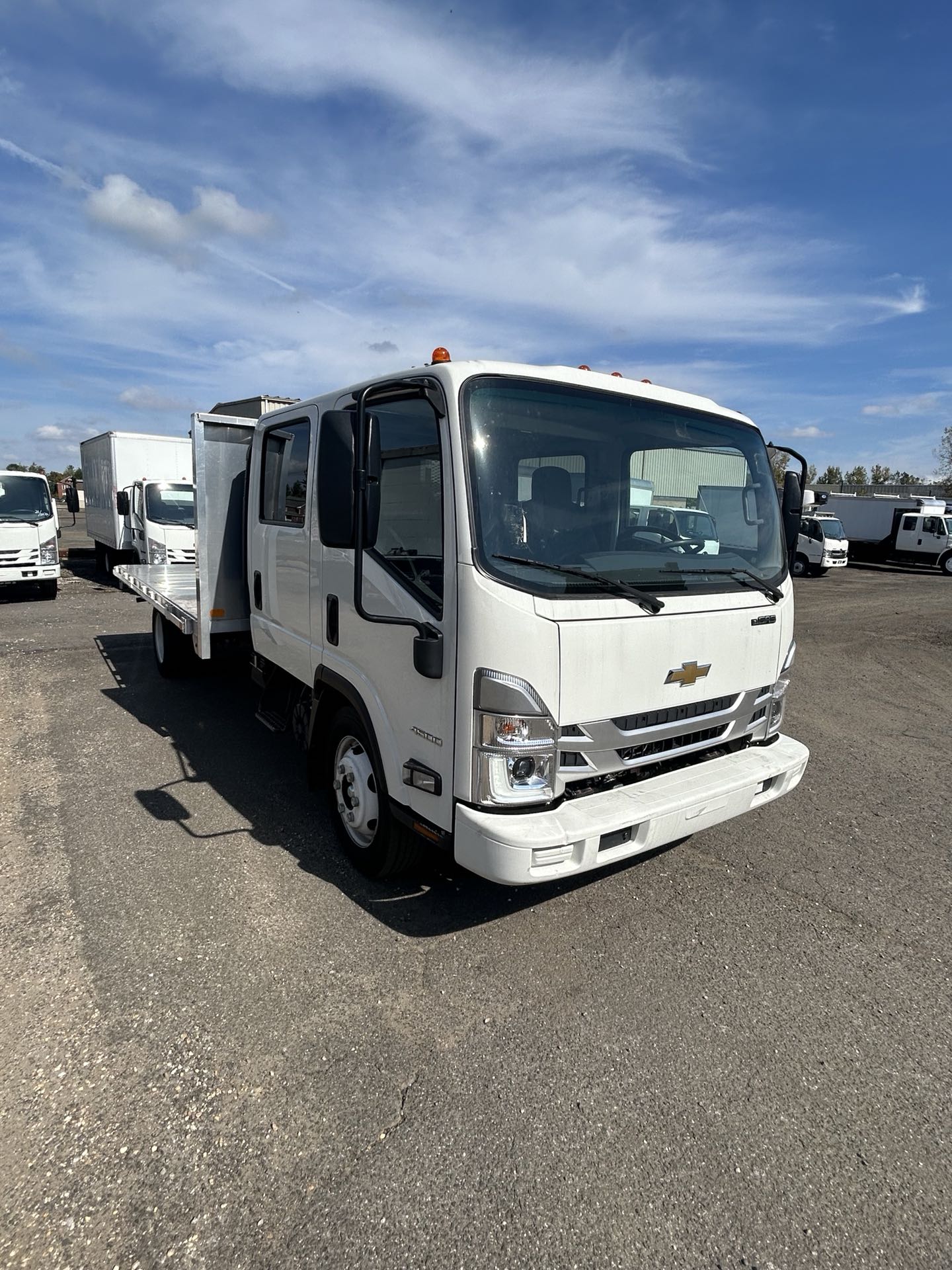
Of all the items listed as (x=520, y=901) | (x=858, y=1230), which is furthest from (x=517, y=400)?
(x=858, y=1230)

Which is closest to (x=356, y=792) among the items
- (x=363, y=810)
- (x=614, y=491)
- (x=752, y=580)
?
(x=363, y=810)

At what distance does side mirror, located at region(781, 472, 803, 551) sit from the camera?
4.06m

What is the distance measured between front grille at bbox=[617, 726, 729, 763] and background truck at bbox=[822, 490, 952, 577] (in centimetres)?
2707

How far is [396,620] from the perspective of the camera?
3.12m

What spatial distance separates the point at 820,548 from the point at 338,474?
2487 cm

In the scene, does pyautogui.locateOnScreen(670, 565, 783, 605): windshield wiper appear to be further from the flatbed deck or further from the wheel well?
the flatbed deck

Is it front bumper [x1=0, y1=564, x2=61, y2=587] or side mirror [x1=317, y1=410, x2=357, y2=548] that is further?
front bumper [x1=0, y1=564, x2=61, y2=587]

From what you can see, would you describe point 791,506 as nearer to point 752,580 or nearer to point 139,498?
point 752,580

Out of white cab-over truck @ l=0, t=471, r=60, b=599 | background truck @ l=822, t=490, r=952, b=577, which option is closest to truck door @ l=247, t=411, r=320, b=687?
white cab-over truck @ l=0, t=471, r=60, b=599

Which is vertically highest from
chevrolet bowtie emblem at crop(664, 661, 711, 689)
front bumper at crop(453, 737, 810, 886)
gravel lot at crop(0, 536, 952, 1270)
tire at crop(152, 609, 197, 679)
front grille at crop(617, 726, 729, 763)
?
chevrolet bowtie emblem at crop(664, 661, 711, 689)

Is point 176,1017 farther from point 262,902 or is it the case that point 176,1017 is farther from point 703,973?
point 703,973

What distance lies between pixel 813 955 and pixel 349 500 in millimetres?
2801

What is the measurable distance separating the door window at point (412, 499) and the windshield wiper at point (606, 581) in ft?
1.02

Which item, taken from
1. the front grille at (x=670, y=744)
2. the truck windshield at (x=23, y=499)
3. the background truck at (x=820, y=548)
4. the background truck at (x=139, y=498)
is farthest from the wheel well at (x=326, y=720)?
the background truck at (x=820, y=548)
